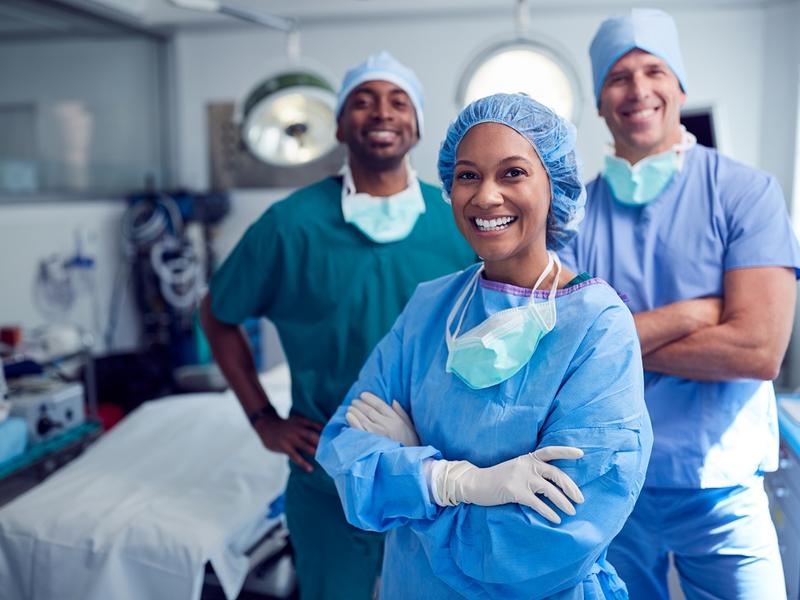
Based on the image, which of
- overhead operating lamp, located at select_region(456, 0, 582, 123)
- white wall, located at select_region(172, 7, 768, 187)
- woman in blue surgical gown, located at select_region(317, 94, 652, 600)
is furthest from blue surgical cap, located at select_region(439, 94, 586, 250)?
white wall, located at select_region(172, 7, 768, 187)

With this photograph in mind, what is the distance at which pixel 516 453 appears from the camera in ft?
3.40

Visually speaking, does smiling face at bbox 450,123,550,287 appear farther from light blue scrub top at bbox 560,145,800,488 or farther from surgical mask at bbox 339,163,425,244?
surgical mask at bbox 339,163,425,244

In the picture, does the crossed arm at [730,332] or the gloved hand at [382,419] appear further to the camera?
the crossed arm at [730,332]

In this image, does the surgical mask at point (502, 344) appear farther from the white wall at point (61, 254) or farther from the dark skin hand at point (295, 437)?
the white wall at point (61, 254)

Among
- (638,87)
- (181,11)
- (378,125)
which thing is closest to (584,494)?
(638,87)

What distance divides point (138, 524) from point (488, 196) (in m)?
1.33

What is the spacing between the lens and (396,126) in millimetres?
1650

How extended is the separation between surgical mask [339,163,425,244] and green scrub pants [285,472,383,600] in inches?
22.4

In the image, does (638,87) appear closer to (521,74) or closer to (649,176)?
(649,176)

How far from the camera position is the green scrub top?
160cm

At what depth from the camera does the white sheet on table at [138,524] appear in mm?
1789

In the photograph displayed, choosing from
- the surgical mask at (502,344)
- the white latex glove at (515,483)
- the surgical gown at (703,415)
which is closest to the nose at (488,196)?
the surgical mask at (502,344)

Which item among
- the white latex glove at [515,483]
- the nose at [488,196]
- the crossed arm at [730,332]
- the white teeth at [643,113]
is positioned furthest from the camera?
the white teeth at [643,113]

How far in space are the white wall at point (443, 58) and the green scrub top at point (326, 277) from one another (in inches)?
76.1
